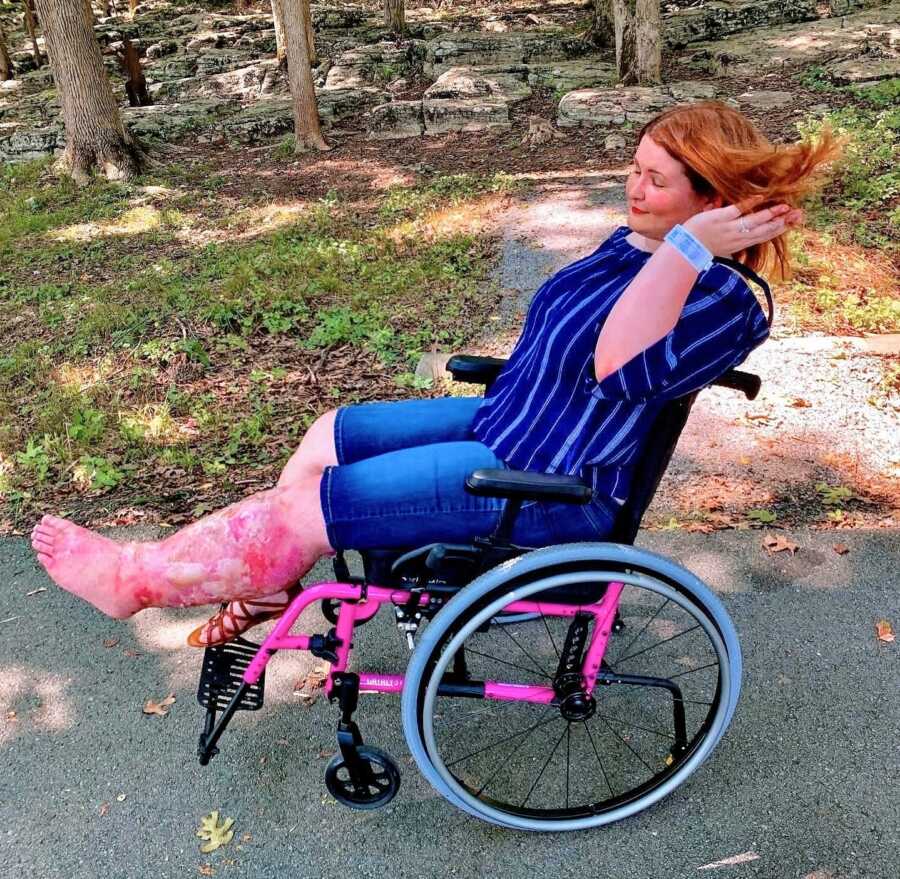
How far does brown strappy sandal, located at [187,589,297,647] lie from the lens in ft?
6.37

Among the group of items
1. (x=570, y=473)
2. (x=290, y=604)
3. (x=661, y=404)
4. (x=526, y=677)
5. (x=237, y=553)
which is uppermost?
(x=661, y=404)

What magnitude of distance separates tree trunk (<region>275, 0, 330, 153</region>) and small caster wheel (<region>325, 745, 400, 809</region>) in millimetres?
8080

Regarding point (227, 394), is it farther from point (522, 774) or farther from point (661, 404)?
point (661, 404)

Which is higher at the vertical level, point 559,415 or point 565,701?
point 559,415

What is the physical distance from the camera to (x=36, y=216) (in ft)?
23.7

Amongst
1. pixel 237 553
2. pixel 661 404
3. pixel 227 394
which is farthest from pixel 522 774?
pixel 227 394

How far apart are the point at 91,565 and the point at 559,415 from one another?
119 cm

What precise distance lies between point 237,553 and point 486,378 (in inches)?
32.1

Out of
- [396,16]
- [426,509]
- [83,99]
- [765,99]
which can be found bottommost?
[765,99]

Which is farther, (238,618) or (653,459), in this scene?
(238,618)

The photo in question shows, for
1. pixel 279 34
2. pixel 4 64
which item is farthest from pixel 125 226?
pixel 4 64

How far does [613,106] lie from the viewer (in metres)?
8.43

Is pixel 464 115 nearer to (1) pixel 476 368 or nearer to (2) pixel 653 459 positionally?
(1) pixel 476 368

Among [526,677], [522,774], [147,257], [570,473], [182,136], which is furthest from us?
[182,136]
